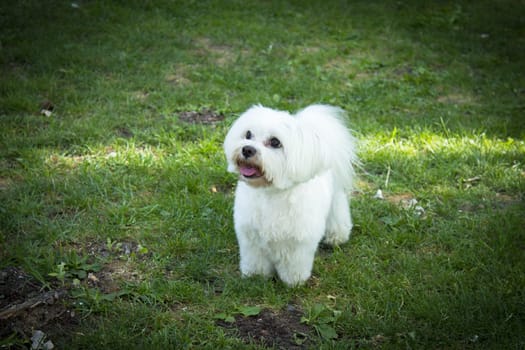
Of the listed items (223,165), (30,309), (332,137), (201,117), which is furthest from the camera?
(201,117)

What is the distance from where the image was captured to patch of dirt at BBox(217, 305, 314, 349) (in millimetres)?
2664

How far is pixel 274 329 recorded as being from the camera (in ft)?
9.05

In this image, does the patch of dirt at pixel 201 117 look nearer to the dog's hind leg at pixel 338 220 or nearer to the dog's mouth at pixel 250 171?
the dog's hind leg at pixel 338 220

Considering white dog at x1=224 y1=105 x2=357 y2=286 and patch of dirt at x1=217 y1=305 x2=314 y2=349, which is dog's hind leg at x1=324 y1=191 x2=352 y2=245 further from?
patch of dirt at x1=217 y1=305 x2=314 y2=349

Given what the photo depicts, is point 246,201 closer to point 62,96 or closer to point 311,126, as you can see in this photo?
point 311,126

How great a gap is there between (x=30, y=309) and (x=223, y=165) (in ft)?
6.77

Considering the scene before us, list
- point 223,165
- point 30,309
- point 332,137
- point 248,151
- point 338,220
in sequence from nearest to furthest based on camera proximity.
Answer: point 30,309, point 248,151, point 332,137, point 338,220, point 223,165

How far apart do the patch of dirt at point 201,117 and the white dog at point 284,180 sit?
2048 millimetres

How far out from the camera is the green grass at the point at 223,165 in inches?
113

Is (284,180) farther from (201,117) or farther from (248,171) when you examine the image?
(201,117)

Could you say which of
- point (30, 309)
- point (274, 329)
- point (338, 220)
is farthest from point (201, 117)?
point (30, 309)

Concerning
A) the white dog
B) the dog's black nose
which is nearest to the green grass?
the white dog

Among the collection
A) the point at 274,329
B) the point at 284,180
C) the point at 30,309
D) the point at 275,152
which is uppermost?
the point at 275,152

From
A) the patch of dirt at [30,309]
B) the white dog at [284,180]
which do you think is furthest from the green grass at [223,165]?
the white dog at [284,180]
